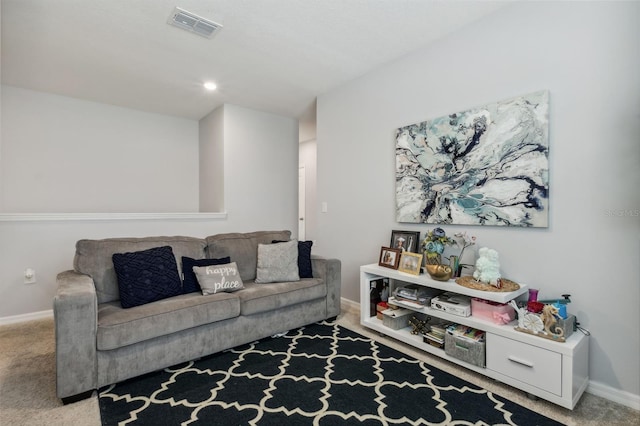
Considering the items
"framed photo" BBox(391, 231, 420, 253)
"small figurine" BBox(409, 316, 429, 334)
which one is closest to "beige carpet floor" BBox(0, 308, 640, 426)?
"small figurine" BBox(409, 316, 429, 334)

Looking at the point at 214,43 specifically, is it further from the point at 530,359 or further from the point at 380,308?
the point at 530,359

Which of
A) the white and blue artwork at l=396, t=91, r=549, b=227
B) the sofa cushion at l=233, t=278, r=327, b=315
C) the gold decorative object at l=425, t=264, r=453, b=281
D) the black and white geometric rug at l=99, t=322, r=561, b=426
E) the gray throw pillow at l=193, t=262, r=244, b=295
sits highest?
the white and blue artwork at l=396, t=91, r=549, b=227

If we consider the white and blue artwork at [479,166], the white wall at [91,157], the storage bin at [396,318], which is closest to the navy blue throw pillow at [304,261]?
the storage bin at [396,318]

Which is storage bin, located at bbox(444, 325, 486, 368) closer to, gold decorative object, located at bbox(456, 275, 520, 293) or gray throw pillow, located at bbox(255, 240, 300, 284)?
gold decorative object, located at bbox(456, 275, 520, 293)

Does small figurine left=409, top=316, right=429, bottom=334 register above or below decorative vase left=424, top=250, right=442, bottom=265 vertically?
below

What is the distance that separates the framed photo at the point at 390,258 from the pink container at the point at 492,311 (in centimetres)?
69

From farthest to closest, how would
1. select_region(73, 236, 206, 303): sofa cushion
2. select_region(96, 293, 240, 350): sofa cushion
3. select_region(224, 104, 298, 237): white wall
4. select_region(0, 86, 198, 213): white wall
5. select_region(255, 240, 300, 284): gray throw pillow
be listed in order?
select_region(224, 104, 298, 237): white wall
select_region(0, 86, 198, 213): white wall
select_region(255, 240, 300, 284): gray throw pillow
select_region(73, 236, 206, 303): sofa cushion
select_region(96, 293, 240, 350): sofa cushion

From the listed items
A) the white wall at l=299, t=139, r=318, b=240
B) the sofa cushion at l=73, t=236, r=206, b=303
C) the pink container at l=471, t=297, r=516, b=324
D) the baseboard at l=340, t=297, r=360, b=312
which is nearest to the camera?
the pink container at l=471, t=297, r=516, b=324

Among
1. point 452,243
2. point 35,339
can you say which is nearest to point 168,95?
point 35,339

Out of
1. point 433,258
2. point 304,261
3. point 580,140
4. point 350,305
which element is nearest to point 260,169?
point 304,261

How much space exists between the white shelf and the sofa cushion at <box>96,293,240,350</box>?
120 cm

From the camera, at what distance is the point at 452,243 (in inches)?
98.1

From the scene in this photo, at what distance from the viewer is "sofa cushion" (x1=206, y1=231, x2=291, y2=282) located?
2.88m

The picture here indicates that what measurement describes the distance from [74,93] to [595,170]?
16.7 feet
